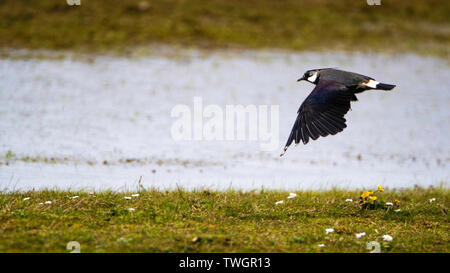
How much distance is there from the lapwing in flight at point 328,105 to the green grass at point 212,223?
1.02 metres

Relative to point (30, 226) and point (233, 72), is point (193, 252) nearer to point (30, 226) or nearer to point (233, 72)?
point (30, 226)

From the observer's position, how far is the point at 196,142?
1352 centimetres

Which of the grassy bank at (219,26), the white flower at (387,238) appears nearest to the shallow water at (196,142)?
the grassy bank at (219,26)

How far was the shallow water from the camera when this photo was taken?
11.1 m

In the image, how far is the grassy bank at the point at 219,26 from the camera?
23.2 m

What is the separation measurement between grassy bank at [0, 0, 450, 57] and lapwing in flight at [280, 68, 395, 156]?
14.8 metres

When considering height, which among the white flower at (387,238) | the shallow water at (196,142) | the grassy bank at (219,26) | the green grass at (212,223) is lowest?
the white flower at (387,238)

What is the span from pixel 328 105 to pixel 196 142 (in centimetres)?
523

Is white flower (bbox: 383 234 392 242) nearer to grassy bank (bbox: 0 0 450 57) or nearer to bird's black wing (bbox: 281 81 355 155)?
bird's black wing (bbox: 281 81 355 155)

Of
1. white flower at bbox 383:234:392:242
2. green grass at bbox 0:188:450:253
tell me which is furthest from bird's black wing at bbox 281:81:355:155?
white flower at bbox 383:234:392:242

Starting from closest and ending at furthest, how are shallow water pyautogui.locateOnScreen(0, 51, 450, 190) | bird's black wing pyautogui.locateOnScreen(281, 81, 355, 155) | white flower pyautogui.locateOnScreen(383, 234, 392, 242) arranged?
1. white flower pyautogui.locateOnScreen(383, 234, 392, 242)
2. bird's black wing pyautogui.locateOnScreen(281, 81, 355, 155)
3. shallow water pyautogui.locateOnScreen(0, 51, 450, 190)

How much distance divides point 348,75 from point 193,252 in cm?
389

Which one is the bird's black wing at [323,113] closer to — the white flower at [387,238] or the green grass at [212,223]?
the green grass at [212,223]

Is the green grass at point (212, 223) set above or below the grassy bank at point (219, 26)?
below
